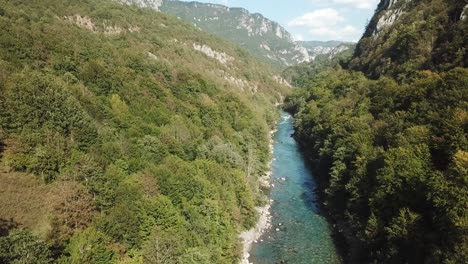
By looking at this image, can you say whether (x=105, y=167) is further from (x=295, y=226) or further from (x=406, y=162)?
(x=406, y=162)

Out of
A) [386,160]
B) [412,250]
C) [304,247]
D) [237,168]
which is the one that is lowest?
[304,247]

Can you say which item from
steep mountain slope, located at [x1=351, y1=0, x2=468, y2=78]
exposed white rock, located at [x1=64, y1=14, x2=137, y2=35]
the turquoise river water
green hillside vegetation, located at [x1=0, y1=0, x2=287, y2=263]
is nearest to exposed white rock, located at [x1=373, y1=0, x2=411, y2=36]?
steep mountain slope, located at [x1=351, y1=0, x2=468, y2=78]

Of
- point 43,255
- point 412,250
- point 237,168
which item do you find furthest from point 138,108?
point 412,250

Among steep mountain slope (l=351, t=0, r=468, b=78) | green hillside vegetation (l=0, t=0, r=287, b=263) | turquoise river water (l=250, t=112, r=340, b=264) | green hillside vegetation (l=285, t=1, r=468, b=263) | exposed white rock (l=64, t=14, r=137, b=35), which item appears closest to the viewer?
green hillside vegetation (l=0, t=0, r=287, b=263)

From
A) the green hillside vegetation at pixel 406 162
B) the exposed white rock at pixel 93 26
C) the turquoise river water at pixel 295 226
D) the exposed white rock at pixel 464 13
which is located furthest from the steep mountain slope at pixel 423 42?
the exposed white rock at pixel 93 26

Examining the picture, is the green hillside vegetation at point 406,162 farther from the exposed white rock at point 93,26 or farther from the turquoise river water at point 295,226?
the exposed white rock at point 93,26

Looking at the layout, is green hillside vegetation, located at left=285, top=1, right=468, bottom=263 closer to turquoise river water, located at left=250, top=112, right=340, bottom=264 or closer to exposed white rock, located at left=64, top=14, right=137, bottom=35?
turquoise river water, located at left=250, top=112, right=340, bottom=264

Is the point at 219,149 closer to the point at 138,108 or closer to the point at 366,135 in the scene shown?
the point at 138,108
